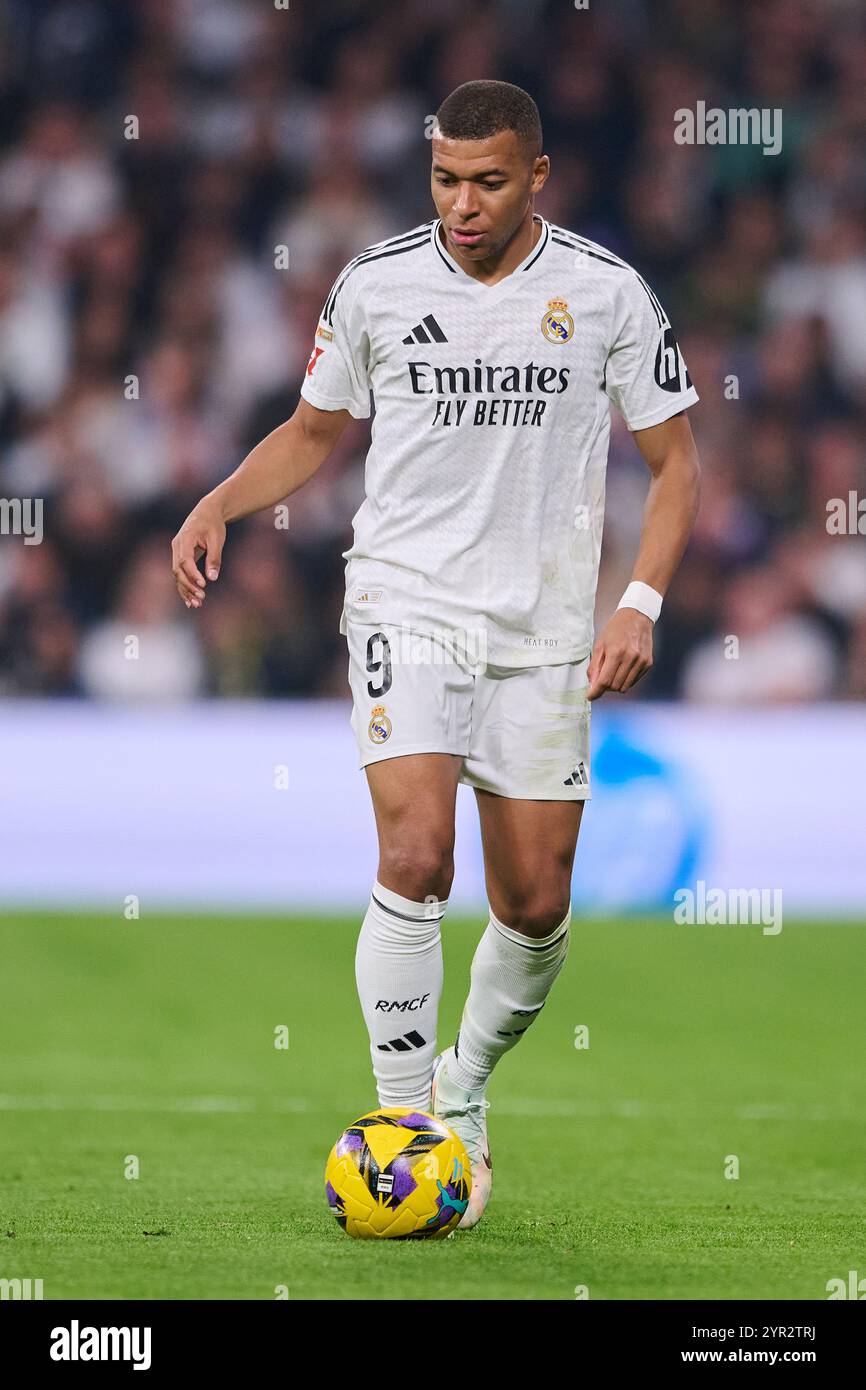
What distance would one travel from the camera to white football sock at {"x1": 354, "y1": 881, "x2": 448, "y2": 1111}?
4559 millimetres

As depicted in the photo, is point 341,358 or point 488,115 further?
point 341,358

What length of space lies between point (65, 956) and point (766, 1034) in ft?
10.3

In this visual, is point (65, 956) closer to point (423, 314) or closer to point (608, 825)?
point (608, 825)

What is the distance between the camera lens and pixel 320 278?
43.3ft

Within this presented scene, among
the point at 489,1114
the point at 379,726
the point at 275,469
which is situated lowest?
the point at 489,1114

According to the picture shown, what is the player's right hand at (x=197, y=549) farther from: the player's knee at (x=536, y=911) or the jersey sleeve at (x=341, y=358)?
the player's knee at (x=536, y=911)

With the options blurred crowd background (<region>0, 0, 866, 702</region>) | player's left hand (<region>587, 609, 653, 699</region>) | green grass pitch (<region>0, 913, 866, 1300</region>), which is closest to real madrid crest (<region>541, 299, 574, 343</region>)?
player's left hand (<region>587, 609, 653, 699</region>)

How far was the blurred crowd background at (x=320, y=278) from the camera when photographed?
11828mm

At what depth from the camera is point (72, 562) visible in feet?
40.1

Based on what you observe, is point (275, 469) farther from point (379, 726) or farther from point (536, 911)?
point (536, 911)

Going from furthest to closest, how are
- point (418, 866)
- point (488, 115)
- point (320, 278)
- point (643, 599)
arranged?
point (320, 278) → point (643, 599) → point (488, 115) → point (418, 866)

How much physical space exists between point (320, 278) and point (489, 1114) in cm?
781
